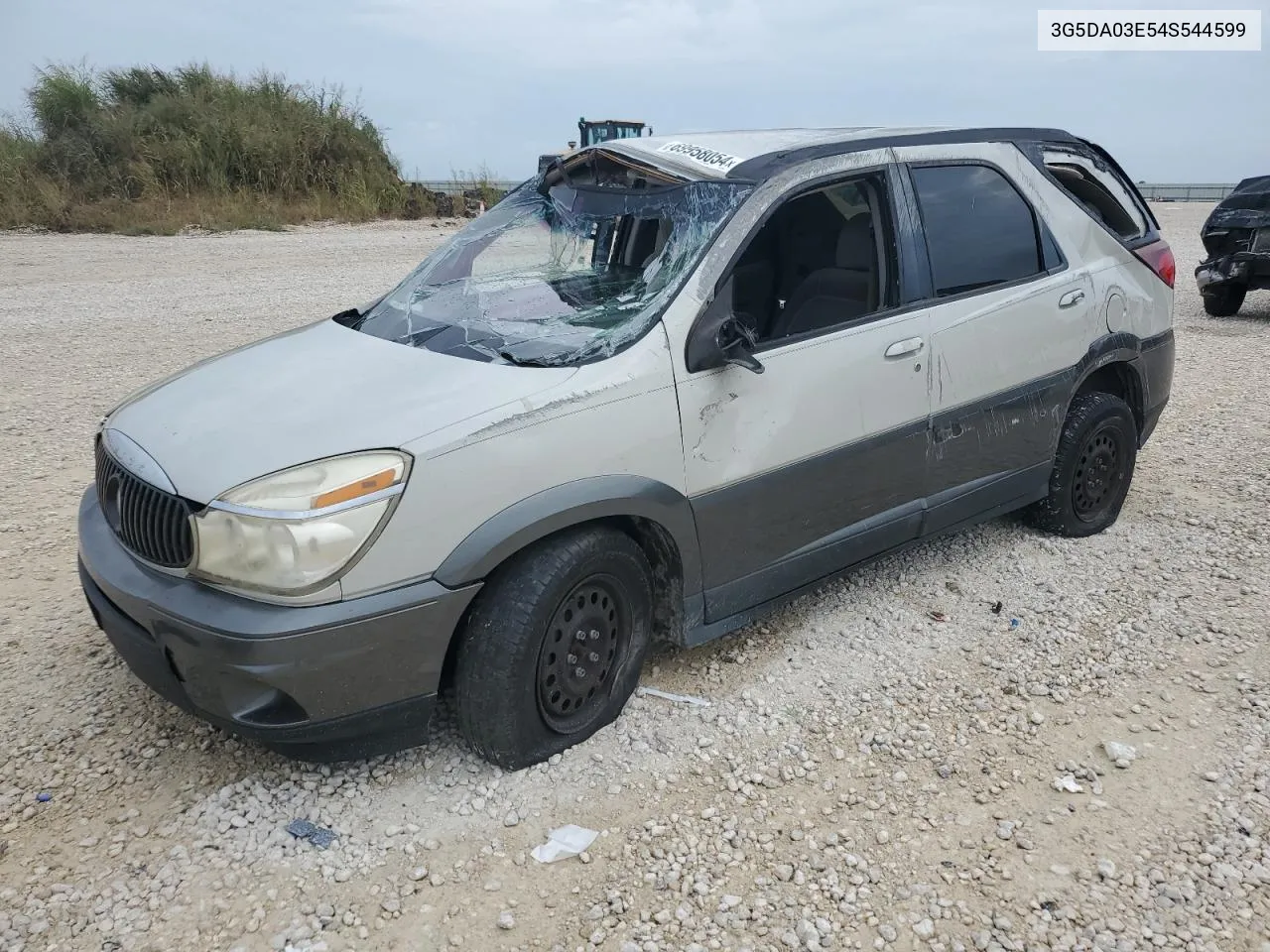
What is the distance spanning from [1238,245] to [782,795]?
9714 millimetres

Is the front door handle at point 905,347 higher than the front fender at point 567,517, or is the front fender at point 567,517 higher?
the front door handle at point 905,347

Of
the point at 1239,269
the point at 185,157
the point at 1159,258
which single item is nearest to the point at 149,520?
the point at 1159,258

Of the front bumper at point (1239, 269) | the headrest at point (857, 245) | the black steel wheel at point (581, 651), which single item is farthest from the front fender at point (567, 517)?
the front bumper at point (1239, 269)

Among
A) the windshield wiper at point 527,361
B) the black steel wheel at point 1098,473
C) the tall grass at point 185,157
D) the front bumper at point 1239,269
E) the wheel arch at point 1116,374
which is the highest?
the tall grass at point 185,157

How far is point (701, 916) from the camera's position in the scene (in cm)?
252

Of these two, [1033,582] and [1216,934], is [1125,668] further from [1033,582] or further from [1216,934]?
[1216,934]

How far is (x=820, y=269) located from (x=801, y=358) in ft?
2.13

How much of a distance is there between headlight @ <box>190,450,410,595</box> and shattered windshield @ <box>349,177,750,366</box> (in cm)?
67

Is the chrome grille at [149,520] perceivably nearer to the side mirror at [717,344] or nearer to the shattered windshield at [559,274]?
the shattered windshield at [559,274]

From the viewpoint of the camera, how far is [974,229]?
400 cm

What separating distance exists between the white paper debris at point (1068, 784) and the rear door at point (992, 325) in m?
1.18

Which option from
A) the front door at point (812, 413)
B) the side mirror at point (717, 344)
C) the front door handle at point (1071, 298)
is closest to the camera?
the side mirror at point (717, 344)

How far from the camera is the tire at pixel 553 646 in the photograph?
2799mm

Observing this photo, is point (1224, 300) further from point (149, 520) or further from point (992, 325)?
point (149, 520)
